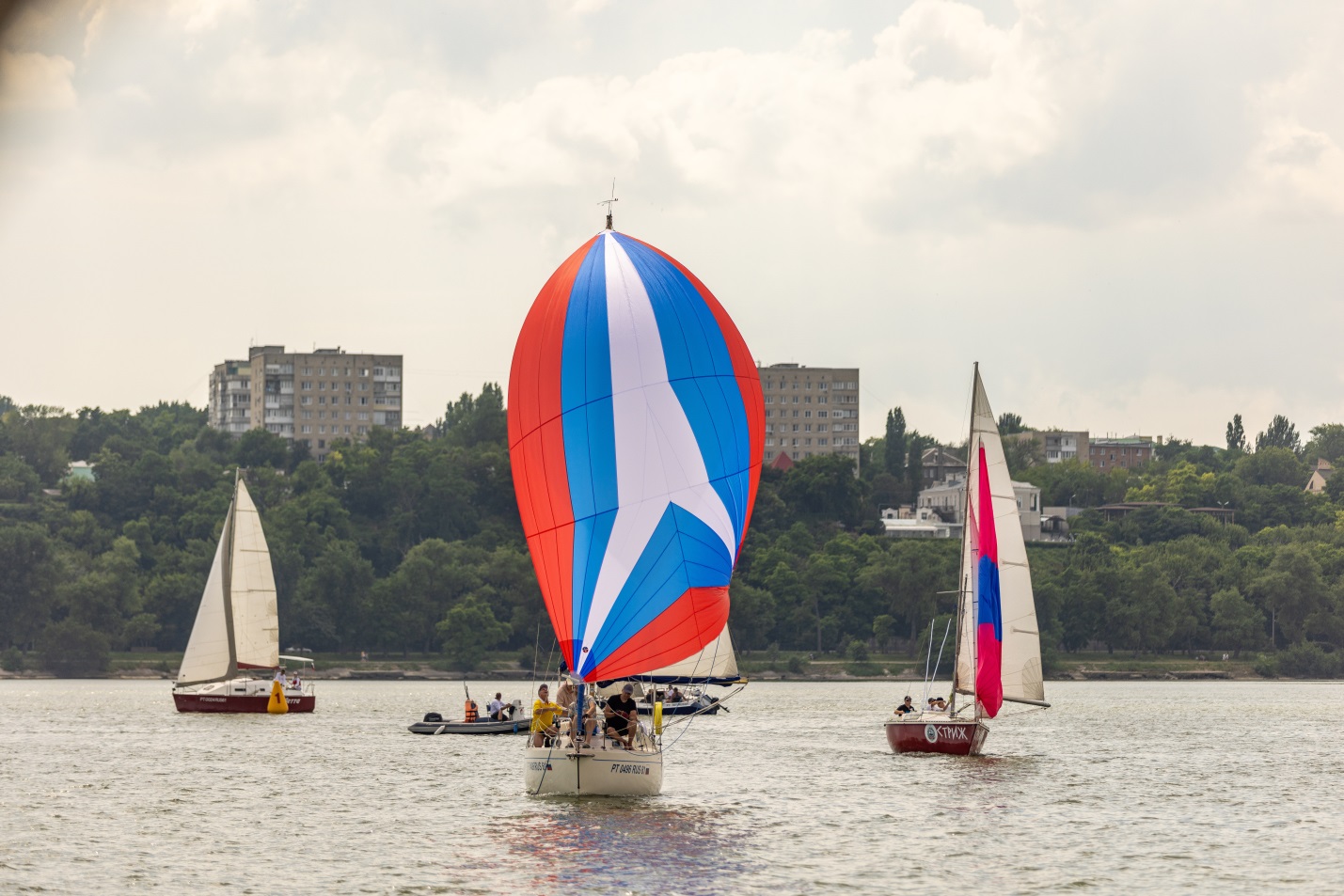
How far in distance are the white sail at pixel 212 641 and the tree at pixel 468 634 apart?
75.7m

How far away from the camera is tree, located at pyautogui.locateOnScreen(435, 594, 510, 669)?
159125mm

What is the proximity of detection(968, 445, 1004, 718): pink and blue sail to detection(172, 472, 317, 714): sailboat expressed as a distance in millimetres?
37384

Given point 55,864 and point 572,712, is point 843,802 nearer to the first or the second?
point 572,712

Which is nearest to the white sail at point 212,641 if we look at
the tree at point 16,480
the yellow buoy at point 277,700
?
the yellow buoy at point 277,700

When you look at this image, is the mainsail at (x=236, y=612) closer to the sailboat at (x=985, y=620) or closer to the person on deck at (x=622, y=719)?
the sailboat at (x=985, y=620)

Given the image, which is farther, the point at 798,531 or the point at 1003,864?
the point at 798,531

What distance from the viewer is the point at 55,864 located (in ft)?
116

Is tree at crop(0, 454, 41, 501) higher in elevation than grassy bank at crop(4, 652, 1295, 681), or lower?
higher

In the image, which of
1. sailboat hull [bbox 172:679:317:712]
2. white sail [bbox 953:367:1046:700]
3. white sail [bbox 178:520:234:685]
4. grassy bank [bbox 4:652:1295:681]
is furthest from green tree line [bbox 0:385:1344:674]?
white sail [bbox 953:367:1046:700]

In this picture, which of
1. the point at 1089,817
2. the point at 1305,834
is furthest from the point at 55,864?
the point at 1305,834

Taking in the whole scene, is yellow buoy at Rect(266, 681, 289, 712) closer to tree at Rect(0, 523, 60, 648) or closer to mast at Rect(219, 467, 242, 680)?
mast at Rect(219, 467, 242, 680)

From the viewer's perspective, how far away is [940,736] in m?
56.2

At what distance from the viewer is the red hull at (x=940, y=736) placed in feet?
183

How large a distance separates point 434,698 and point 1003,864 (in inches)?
3419
